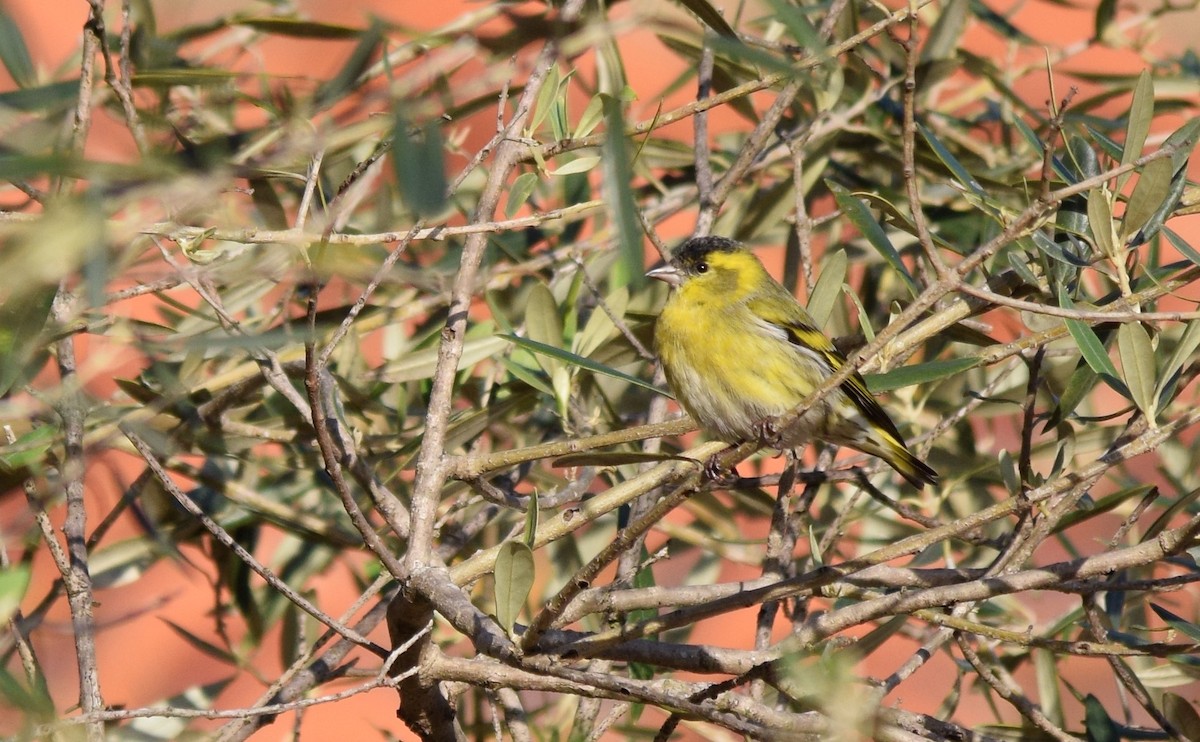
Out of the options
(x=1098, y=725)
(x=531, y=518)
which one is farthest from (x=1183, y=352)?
(x=531, y=518)

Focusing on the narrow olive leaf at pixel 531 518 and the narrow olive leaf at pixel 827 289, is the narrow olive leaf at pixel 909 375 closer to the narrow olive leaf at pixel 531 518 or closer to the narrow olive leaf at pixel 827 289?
the narrow olive leaf at pixel 827 289

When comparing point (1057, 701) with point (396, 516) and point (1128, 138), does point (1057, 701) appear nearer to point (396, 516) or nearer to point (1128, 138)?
point (1128, 138)

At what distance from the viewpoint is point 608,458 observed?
165 centimetres

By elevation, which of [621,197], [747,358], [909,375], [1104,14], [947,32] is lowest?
[621,197]

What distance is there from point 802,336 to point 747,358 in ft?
0.63

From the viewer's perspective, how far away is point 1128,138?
180 centimetres

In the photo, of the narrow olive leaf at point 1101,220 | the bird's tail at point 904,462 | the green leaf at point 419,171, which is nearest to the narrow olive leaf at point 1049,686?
the bird's tail at point 904,462

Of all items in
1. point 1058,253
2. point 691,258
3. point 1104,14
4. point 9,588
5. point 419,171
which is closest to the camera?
point 419,171

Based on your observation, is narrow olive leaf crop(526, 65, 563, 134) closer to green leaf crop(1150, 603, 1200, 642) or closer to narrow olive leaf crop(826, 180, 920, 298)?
narrow olive leaf crop(826, 180, 920, 298)

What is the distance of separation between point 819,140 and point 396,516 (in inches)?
62.1

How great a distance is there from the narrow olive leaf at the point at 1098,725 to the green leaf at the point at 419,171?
6.29 feet

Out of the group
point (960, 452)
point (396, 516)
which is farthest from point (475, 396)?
point (960, 452)

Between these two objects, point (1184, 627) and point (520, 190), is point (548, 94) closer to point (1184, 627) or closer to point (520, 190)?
point (520, 190)

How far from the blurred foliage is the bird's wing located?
0.07 meters
